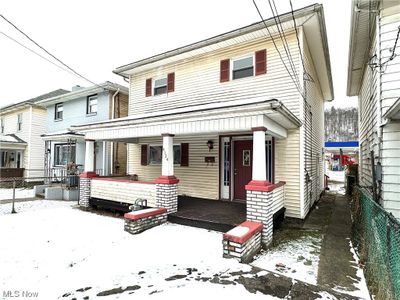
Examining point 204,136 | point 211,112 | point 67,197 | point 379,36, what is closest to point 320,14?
point 379,36

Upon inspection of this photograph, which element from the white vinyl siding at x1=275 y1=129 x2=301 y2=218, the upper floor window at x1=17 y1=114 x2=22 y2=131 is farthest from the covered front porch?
the upper floor window at x1=17 y1=114 x2=22 y2=131

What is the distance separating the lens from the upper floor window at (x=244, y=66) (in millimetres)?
7824

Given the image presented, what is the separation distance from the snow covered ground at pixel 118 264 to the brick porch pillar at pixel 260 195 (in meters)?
0.59

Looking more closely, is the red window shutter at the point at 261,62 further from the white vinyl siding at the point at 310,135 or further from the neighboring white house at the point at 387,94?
the neighboring white house at the point at 387,94

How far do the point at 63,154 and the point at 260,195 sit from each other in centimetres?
1415

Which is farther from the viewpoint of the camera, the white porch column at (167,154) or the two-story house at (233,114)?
the white porch column at (167,154)

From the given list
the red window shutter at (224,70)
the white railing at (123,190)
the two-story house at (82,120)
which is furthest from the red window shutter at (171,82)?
the white railing at (123,190)

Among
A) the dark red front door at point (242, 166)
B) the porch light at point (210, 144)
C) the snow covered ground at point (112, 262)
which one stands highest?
the porch light at point (210, 144)

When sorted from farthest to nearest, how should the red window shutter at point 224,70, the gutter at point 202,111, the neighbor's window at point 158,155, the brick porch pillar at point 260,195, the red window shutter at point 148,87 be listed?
the red window shutter at point 148,87 → the neighbor's window at point 158,155 → the red window shutter at point 224,70 → the brick porch pillar at point 260,195 → the gutter at point 202,111

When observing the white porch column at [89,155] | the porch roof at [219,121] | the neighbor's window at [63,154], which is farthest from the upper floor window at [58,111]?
the porch roof at [219,121]

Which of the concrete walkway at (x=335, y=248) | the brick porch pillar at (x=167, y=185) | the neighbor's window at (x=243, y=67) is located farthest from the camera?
the neighbor's window at (x=243, y=67)

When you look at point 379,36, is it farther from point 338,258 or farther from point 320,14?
point 338,258

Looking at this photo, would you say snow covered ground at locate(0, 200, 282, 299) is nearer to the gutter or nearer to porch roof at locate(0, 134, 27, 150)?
the gutter

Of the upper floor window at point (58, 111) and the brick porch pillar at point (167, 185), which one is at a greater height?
the upper floor window at point (58, 111)
